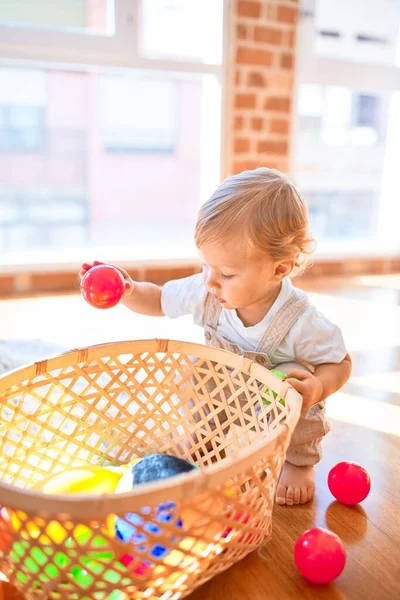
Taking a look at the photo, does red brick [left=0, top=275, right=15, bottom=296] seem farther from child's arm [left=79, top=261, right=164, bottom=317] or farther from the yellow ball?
the yellow ball

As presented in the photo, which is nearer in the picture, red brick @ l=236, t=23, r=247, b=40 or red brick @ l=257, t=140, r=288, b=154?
red brick @ l=236, t=23, r=247, b=40

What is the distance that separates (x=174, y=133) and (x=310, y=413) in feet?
12.1

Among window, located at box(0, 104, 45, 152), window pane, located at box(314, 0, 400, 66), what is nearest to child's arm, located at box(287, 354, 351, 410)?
window pane, located at box(314, 0, 400, 66)

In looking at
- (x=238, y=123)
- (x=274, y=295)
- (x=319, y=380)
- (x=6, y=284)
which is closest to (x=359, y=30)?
(x=238, y=123)

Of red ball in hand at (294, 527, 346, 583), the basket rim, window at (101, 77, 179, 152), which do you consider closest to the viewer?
the basket rim

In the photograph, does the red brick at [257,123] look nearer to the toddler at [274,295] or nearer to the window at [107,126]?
the window at [107,126]

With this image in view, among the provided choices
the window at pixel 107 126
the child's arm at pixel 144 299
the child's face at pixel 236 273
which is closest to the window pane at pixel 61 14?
the window at pixel 107 126

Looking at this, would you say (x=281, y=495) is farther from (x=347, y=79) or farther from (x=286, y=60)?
(x=347, y=79)

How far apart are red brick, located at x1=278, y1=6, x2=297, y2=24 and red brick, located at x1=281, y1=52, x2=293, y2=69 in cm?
11

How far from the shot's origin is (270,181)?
0.82 meters

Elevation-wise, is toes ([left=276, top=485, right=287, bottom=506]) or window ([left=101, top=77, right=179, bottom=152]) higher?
window ([left=101, top=77, right=179, bottom=152])

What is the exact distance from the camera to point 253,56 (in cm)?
205

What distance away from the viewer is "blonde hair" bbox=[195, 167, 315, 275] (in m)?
0.79

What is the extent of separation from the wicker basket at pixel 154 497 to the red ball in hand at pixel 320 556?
0.05 m
